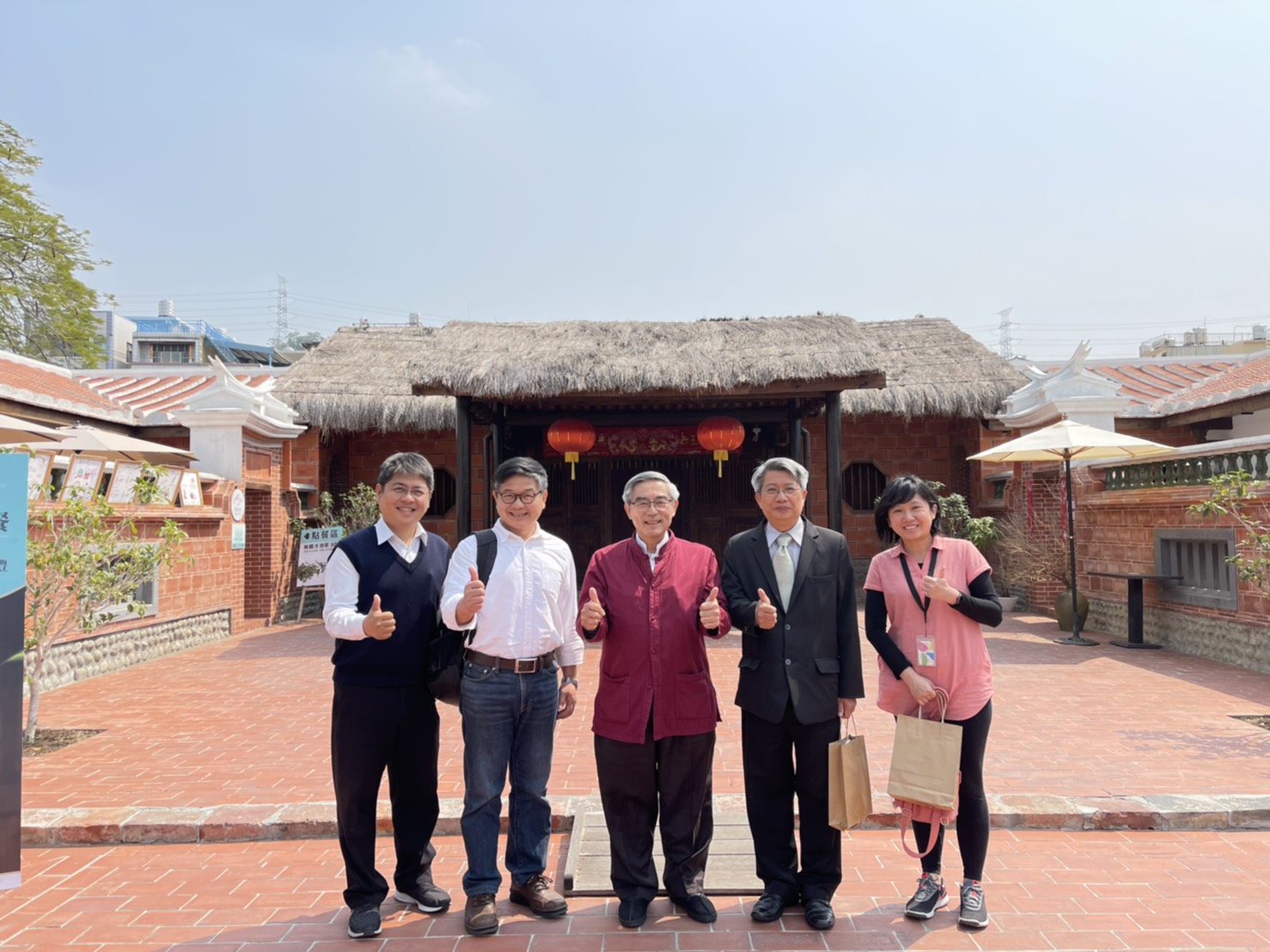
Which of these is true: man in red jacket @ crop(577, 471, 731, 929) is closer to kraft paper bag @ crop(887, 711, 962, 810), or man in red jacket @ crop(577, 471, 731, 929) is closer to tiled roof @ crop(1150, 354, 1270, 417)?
kraft paper bag @ crop(887, 711, 962, 810)

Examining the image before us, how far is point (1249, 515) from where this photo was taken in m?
7.13

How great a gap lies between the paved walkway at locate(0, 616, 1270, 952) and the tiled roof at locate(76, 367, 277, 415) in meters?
7.46

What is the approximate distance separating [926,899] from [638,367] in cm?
693

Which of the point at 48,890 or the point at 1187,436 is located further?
the point at 1187,436

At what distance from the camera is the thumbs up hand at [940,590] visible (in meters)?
2.91

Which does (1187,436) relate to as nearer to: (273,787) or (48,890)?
(273,787)

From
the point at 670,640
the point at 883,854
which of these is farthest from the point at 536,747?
the point at 883,854

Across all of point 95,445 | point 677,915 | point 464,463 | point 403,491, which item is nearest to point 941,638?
point 677,915

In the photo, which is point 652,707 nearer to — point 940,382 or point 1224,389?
point 940,382

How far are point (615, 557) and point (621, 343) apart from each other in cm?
735

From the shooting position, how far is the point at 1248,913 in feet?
9.78

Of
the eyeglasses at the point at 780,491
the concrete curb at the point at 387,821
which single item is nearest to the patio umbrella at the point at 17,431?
the concrete curb at the point at 387,821

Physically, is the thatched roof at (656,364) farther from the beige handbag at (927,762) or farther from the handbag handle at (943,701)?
the beige handbag at (927,762)

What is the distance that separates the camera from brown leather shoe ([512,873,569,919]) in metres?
3.04
